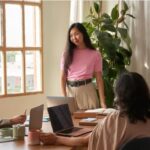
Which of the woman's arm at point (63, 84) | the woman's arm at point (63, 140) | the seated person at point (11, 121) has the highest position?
the woman's arm at point (63, 84)

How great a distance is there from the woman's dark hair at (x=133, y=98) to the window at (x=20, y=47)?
3.09m

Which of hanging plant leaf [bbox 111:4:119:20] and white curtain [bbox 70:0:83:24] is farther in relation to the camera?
white curtain [bbox 70:0:83:24]

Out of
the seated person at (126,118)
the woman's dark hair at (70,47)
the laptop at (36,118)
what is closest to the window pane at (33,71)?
the woman's dark hair at (70,47)

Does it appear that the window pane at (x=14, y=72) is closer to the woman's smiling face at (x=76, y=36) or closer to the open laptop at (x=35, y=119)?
the woman's smiling face at (x=76, y=36)

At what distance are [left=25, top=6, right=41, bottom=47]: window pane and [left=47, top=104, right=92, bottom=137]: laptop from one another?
2640 millimetres

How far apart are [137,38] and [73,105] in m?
1.81

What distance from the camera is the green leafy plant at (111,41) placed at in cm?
436

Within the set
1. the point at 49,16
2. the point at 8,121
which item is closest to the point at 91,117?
the point at 8,121

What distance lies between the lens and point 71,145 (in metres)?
2.14

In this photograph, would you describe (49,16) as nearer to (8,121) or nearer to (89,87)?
(89,87)

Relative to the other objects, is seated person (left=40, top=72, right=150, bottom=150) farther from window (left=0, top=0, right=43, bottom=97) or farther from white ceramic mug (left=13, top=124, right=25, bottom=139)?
window (left=0, top=0, right=43, bottom=97)

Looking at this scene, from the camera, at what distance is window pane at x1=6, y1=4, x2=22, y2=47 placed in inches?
189

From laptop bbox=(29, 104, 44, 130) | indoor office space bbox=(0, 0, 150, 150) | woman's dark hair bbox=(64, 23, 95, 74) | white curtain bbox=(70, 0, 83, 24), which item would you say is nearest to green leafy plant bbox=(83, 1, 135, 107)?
indoor office space bbox=(0, 0, 150, 150)

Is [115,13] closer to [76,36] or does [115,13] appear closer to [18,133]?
[76,36]
